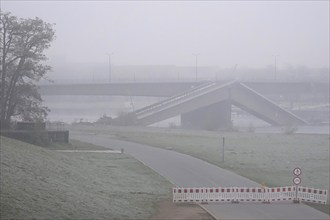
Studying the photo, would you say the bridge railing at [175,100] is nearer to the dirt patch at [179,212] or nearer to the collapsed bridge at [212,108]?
the collapsed bridge at [212,108]

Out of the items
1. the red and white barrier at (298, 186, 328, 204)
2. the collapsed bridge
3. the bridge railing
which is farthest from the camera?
the bridge railing

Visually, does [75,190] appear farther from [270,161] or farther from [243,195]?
[270,161]

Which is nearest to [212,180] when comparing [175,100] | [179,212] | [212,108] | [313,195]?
[313,195]

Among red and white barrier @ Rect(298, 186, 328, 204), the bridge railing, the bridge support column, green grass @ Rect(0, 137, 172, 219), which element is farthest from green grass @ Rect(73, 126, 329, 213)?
the bridge support column

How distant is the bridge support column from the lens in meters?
88.1

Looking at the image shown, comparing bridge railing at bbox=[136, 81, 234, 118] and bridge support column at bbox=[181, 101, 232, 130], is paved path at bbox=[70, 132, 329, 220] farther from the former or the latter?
bridge support column at bbox=[181, 101, 232, 130]

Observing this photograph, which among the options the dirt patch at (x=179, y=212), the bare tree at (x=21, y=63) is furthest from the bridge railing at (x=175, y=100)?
the dirt patch at (x=179, y=212)

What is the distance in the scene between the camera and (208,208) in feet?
57.7

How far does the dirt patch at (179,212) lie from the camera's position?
15824mm

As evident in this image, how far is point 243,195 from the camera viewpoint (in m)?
19.0

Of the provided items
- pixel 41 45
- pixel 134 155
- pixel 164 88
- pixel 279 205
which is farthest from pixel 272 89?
pixel 279 205

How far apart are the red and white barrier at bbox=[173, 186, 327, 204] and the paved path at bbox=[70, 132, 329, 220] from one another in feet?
1.31

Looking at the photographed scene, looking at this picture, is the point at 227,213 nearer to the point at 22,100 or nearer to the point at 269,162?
the point at 269,162

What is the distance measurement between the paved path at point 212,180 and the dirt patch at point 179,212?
421 millimetres
